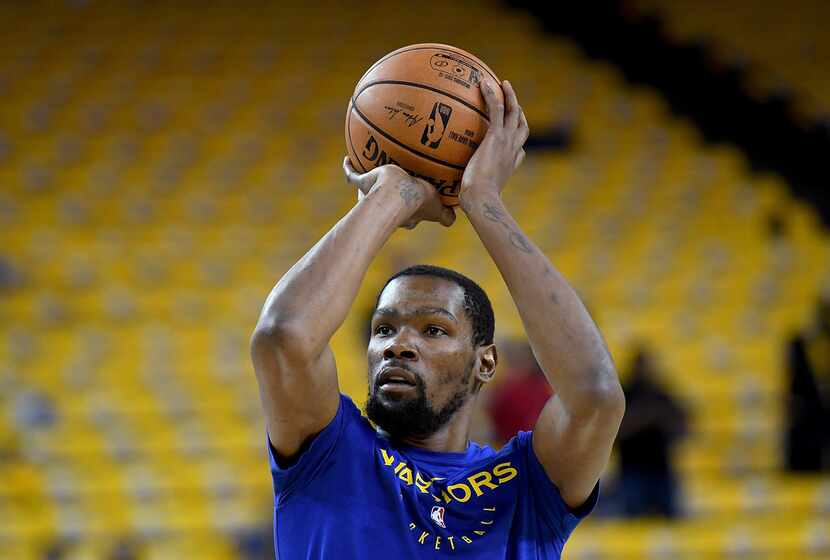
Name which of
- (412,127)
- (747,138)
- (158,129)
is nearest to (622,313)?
(747,138)

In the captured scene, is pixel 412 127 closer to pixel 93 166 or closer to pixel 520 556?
pixel 520 556

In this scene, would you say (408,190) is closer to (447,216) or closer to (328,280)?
(447,216)

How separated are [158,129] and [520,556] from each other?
8.06m

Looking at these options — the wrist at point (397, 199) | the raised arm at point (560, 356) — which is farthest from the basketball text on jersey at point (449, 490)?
the wrist at point (397, 199)

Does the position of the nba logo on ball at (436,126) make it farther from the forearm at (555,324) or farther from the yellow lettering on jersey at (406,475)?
the yellow lettering on jersey at (406,475)

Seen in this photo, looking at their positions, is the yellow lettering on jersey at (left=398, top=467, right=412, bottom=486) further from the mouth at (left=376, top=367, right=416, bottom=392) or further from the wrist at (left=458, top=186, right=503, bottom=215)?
the wrist at (left=458, top=186, right=503, bottom=215)

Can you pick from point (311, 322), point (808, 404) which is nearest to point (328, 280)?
point (311, 322)

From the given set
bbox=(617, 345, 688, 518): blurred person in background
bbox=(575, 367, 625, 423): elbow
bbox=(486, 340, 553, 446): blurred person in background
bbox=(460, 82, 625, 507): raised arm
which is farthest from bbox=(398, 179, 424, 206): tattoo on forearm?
bbox=(617, 345, 688, 518): blurred person in background

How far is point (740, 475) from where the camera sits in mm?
6977

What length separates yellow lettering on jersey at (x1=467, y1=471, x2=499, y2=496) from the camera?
242cm

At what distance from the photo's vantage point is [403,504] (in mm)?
2361
